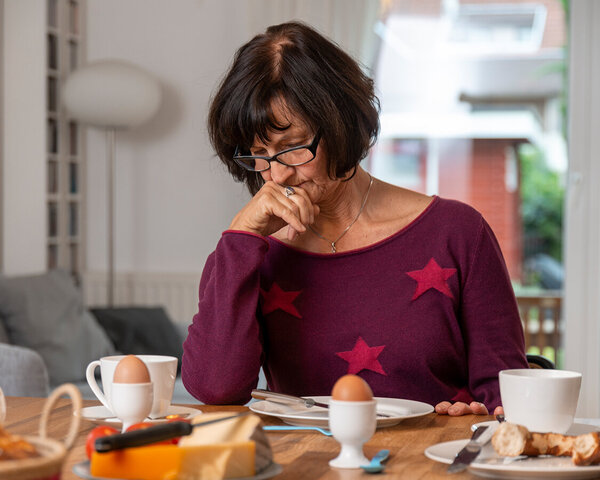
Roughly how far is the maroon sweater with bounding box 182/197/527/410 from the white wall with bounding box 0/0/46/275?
264 centimetres

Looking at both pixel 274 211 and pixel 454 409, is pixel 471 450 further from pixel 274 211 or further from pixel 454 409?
pixel 274 211

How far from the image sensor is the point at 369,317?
4.74ft

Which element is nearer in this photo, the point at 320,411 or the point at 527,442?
the point at 527,442

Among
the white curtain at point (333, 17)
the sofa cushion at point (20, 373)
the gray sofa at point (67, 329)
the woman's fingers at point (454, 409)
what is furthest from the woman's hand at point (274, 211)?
the white curtain at point (333, 17)

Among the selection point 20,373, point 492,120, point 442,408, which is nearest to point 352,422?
point 442,408

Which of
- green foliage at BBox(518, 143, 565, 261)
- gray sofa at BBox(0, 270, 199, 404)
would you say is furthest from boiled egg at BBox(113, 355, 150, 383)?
green foliage at BBox(518, 143, 565, 261)

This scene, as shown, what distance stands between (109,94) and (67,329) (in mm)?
1141

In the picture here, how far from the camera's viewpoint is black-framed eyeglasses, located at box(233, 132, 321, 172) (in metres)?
1.37

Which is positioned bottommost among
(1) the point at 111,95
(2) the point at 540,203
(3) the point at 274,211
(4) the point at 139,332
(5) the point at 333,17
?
(4) the point at 139,332

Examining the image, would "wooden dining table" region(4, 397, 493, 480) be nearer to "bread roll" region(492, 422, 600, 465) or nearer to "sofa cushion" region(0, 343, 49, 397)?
"bread roll" region(492, 422, 600, 465)

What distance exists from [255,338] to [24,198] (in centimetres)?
284

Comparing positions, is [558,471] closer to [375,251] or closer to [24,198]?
[375,251]

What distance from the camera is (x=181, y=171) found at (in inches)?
167

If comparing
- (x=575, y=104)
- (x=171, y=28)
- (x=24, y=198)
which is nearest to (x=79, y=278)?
(x=24, y=198)
